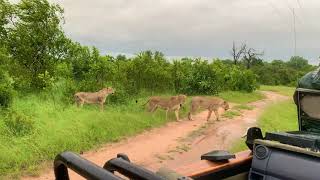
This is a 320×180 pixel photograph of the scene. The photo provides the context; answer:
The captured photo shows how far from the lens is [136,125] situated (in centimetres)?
1209

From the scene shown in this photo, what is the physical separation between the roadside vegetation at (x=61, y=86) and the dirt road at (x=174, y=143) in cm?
37

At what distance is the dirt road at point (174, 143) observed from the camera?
30.4 feet

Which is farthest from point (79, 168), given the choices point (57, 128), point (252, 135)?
point (57, 128)

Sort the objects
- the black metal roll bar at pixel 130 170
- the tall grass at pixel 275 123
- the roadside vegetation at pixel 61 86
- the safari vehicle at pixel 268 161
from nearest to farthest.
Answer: the black metal roll bar at pixel 130 170, the safari vehicle at pixel 268 161, the roadside vegetation at pixel 61 86, the tall grass at pixel 275 123

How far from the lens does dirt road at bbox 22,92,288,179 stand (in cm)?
926

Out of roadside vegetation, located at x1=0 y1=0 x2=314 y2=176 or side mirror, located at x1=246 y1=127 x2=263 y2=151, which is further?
roadside vegetation, located at x1=0 y1=0 x2=314 y2=176

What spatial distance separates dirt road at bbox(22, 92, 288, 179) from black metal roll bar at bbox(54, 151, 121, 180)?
5846mm

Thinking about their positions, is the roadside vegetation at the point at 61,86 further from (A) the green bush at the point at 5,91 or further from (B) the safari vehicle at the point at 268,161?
(B) the safari vehicle at the point at 268,161

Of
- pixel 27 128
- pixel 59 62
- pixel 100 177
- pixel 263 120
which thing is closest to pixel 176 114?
pixel 263 120

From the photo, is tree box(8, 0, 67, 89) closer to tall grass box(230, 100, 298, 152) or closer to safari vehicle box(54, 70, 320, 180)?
tall grass box(230, 100, 298, 152)

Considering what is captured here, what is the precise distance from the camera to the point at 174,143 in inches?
434

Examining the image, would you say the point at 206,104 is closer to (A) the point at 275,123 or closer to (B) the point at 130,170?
(A) the point at 275,123

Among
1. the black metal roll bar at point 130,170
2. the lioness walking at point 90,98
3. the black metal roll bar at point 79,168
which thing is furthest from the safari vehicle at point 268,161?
the lioness walking at point 90,98

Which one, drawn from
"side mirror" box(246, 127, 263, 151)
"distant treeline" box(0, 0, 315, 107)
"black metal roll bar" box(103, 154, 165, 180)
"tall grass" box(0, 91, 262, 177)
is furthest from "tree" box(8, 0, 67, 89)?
"black metal roll bar" box(103, 154, 165, 180)
